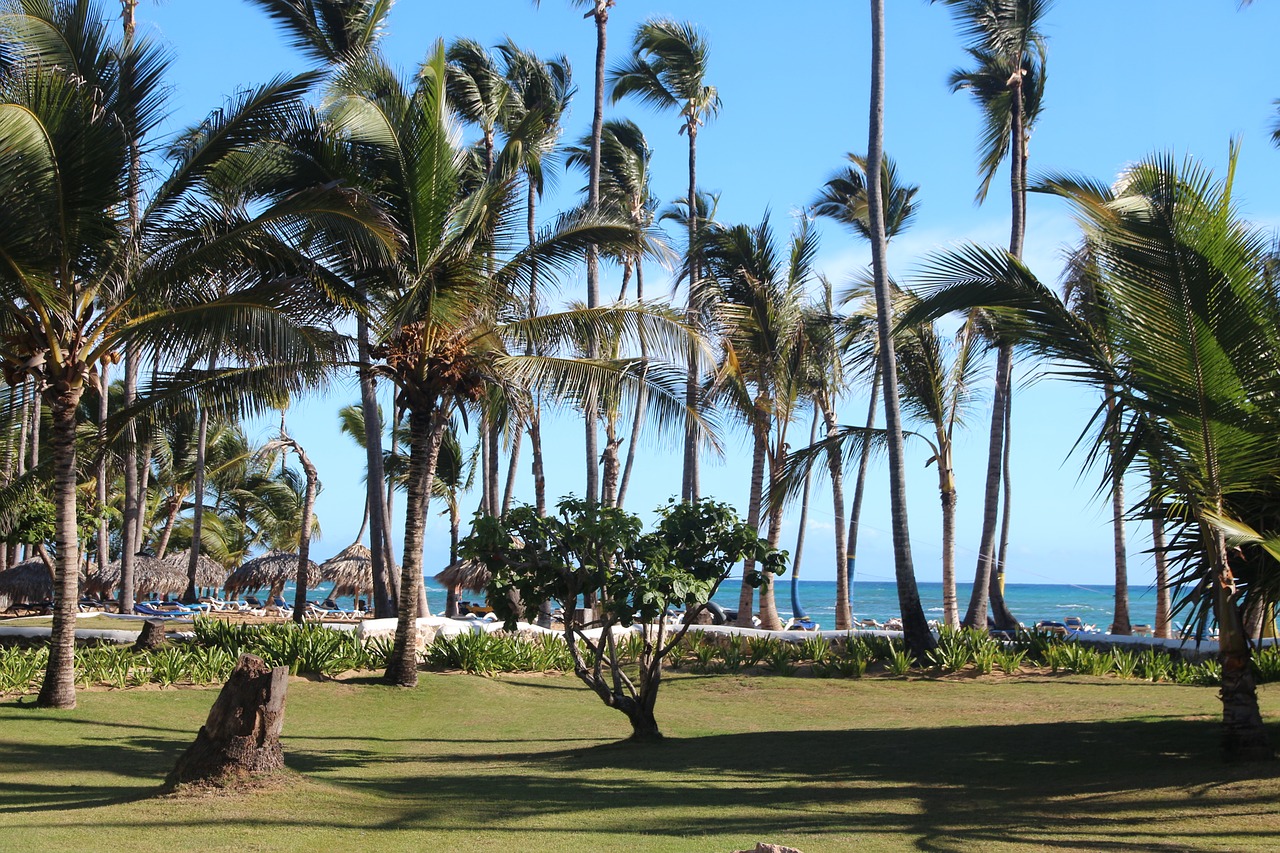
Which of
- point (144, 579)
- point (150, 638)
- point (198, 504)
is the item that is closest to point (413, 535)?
point (150, 638)

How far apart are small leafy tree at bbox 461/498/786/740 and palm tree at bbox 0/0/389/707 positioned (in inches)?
168

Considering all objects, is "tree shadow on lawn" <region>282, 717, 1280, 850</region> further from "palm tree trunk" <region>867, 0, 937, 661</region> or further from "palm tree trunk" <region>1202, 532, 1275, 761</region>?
"palm tree trunk" <region>867, 0, 937, 661</region>

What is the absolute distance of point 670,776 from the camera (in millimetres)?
9156

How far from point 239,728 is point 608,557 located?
14.2 ft

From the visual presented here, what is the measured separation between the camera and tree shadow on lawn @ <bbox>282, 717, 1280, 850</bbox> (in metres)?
6.86

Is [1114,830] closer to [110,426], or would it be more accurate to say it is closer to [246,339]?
[246,339]

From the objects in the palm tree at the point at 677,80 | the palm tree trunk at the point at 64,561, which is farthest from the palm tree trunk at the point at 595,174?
the palm tree trunk at the point at 64,561

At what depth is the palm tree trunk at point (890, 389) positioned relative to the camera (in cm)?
1804

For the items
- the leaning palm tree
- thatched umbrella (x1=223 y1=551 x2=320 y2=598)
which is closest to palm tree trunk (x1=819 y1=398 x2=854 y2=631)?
the leaning palm tree

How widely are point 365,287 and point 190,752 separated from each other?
8521 millimetres

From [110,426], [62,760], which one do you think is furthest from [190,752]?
[110,426]

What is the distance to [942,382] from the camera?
1984cm

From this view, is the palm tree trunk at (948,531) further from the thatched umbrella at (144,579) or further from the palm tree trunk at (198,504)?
the thatched umbrella at (144,579)

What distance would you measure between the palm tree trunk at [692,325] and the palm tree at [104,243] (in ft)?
17.3
